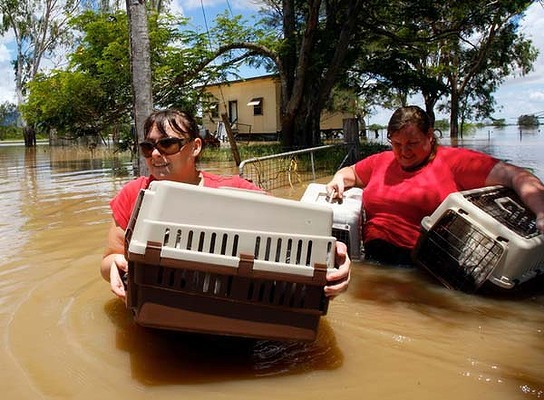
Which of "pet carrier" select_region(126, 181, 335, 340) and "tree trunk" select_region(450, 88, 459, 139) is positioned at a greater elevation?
"tree trunk" select_region(450, 88, 459, 139)

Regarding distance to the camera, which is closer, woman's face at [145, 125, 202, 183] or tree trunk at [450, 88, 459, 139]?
woman's face at [145, 125, 202, 183]

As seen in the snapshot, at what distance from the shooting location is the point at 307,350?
287 cm

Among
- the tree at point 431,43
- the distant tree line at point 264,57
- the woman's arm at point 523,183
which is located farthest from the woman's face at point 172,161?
the tree at point 431,43

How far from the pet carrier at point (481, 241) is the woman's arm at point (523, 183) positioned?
0.08 meters

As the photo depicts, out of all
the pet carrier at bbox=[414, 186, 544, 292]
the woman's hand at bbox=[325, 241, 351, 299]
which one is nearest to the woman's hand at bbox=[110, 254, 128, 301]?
the woman's hand at bbox=[325, 241, 351, 299]

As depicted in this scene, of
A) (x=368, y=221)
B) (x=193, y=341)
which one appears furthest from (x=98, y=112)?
(x=193, y=341)

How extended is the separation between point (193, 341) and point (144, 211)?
39.7 inches

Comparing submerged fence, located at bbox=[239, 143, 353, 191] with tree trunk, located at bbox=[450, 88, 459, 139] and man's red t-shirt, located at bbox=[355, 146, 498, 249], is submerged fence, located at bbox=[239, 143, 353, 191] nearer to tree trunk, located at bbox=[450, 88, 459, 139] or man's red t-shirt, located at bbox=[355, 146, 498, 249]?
man's red t-shirt, located at bbox=[355, 146, 498, 249]

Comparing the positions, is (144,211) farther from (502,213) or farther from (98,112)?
(98,112)

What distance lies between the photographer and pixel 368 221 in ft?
14.2

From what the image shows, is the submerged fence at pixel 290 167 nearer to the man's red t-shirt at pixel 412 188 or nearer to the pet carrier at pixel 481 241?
the man's red t-shirt at pixel 412 188

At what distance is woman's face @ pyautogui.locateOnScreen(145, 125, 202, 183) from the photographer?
277 cm

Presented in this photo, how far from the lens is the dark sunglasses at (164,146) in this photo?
274cm

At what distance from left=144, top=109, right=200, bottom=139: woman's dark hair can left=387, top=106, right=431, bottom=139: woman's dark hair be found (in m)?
1.73
